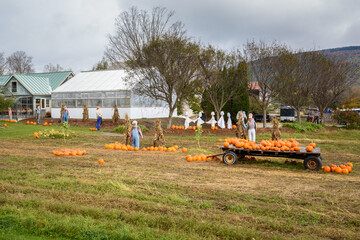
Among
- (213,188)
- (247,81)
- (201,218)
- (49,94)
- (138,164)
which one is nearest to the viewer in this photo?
(201,218)

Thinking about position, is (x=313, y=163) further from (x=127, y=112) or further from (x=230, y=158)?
(x=127, y=112)

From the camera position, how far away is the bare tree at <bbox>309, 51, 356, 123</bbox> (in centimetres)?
2383

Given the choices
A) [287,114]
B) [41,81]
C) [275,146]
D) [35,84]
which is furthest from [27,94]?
[287,114]

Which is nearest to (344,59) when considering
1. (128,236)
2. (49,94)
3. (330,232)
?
(330,232)

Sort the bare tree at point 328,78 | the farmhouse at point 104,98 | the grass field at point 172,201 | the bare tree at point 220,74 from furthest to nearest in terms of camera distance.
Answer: the farmhouse at point 104,98 < the bare tree at point 328,78 < the bare tree at point 220,74 < the grass field at point 172,201

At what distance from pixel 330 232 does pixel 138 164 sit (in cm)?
615

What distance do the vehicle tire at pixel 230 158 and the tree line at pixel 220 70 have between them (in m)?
12.0

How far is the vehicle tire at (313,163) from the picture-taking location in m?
9.01

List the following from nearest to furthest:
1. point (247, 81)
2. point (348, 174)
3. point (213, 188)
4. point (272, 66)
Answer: point (213, 188) → point (348, 174) → point (272, 66) → point (247, 81)

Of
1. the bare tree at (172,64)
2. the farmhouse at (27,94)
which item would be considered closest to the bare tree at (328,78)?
the bare tree at (172,64)

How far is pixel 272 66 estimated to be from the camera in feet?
72.1

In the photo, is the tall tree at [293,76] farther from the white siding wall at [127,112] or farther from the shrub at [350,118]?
the white siding wall at [127,112]

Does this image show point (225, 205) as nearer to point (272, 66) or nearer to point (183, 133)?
point (183, 133)

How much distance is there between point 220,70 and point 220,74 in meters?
0.31
